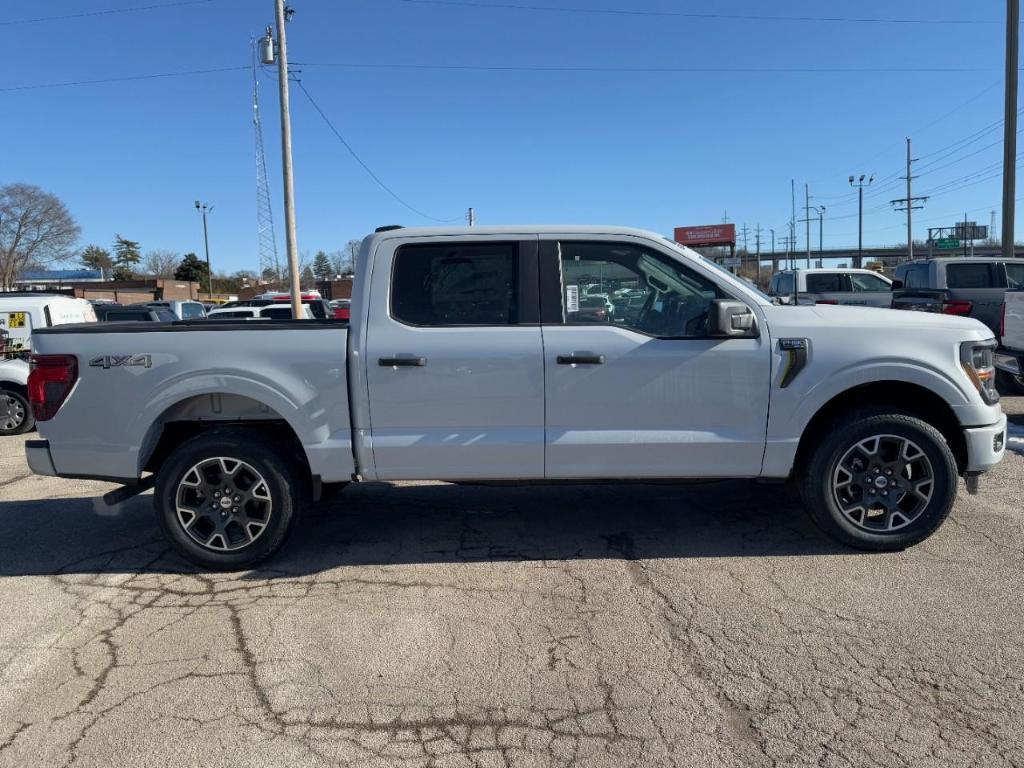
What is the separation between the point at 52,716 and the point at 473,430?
2.41m

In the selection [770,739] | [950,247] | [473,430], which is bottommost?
[770,739]

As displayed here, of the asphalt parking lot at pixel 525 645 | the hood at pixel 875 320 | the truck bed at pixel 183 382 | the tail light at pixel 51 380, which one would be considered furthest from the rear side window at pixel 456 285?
the tail light at pixel 51 380

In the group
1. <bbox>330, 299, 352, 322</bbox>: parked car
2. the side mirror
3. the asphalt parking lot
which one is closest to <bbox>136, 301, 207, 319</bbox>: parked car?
<bbox>330, 299, 352, 322</bbox>: parked car

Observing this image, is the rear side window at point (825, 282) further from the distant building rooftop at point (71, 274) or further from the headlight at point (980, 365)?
the distant building rooftop at point (71, 274)

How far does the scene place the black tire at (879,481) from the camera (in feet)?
14.5

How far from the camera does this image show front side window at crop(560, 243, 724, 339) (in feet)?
14.6

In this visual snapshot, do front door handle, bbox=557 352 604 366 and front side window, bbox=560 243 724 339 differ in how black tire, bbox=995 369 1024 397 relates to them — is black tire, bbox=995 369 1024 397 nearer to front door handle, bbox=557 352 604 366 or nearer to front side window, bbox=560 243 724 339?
front side window, bbox=560 243 724 339

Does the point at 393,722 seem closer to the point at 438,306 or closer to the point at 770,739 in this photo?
the point at 770,739

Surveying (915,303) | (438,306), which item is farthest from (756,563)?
(915,303)

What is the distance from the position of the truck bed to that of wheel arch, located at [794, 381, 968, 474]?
2.80m

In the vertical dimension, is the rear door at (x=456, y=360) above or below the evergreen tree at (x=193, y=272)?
below

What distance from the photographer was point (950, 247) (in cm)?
8681

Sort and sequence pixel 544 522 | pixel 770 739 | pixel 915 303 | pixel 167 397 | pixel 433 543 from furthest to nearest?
pixel 915 303, pixel 544 522, pixel 433 543, pixel 167 397, pixel 770 739

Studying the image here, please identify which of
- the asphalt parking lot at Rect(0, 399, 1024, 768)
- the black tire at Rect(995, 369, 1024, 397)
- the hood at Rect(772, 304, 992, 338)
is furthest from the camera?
the black tire at Rect(995, 369, 1024, 397)
